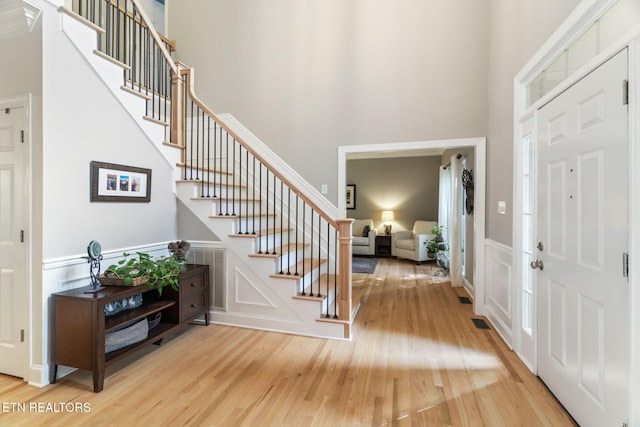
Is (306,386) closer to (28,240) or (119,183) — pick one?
(28,240)

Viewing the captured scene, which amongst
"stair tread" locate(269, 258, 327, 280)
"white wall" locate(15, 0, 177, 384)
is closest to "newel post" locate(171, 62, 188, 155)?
"white wall" locate(15, 0, 177, 384)

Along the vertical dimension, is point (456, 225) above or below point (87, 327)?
above

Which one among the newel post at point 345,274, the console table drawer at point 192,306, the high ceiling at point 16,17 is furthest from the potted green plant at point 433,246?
the high ceiling at point 16,17

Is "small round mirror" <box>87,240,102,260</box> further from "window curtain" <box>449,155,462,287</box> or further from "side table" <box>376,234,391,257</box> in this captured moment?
"side table" <box>376,234,391,257</box>

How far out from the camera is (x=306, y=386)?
2119 mm

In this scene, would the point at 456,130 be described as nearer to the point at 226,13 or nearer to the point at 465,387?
the point at 465,387

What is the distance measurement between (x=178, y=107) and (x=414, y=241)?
5376mm

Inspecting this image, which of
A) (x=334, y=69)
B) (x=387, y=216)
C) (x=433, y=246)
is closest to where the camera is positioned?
(x=334, y=69)

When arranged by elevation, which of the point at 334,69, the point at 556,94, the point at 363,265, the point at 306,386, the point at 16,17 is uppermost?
the point at 334,69

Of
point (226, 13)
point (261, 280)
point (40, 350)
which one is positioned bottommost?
point (40, 350)

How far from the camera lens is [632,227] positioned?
1.31m

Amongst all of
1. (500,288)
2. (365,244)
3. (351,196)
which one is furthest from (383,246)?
(500,288)

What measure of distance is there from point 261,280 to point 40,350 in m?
1.72

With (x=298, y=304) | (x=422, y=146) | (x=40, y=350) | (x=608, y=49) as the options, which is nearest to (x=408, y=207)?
(x=422, y=146)
